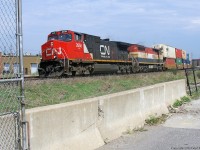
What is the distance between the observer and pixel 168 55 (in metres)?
53.6

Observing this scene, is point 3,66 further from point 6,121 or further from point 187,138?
point 187,138

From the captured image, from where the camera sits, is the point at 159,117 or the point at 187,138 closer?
the point at 187,138

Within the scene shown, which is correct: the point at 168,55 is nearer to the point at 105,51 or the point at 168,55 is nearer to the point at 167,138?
the point at 105,51

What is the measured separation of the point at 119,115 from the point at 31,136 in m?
3.38

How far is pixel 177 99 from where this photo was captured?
14.8 meters

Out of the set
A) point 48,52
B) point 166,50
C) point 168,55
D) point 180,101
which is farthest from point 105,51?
point 168,55

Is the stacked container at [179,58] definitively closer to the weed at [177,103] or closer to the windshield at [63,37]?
the windshield at [63,37]

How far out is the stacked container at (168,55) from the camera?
170 ft

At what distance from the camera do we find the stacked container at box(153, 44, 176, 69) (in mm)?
51906

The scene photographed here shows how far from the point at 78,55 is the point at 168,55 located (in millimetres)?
31208

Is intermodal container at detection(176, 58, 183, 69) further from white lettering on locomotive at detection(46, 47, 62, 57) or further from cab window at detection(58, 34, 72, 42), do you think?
white lettering on locomotive at detection(46, 47, 62, 57)

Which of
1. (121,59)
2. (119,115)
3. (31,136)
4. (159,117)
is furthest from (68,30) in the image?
(31,136)

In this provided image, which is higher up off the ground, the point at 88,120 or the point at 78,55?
the point at 78,55

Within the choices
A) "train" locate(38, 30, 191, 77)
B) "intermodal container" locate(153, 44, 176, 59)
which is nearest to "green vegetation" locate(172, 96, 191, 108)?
"train" locate(38, 30, 191, 77)
